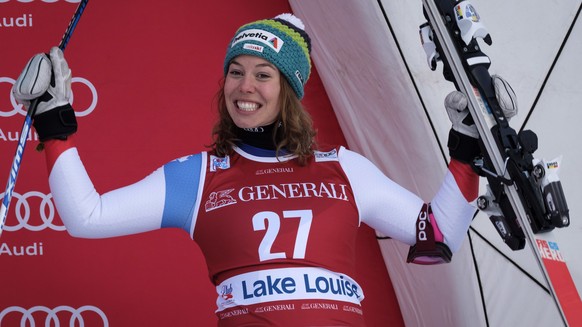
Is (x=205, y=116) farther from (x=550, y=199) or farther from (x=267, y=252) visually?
(x=550, y=199)

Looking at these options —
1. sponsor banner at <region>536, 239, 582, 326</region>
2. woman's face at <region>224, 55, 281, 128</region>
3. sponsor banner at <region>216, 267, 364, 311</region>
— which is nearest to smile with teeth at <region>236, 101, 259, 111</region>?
woman's face at <region>224, 55, 281, 128</region>

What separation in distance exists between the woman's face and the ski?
1.19 feet

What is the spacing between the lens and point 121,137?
327cm

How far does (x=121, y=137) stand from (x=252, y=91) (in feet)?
3.79

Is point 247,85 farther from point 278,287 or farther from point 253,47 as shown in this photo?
point 278,287

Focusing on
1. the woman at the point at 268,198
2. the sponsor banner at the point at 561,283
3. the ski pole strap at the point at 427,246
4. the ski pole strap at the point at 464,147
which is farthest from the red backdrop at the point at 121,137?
the sponsor banner at the point at 561,283

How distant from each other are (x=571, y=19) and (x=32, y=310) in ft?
6.25

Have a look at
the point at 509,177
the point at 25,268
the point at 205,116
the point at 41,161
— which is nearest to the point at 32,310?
the point at 25,268

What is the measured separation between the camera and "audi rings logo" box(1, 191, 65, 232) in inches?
126

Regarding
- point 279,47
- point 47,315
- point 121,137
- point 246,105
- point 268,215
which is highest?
point 121,137

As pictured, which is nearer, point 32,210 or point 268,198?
point 268,198

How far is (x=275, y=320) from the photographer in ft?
6.94

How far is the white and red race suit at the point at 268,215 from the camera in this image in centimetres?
213

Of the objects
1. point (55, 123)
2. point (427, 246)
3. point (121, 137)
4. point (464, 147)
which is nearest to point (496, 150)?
point (464, 147)
